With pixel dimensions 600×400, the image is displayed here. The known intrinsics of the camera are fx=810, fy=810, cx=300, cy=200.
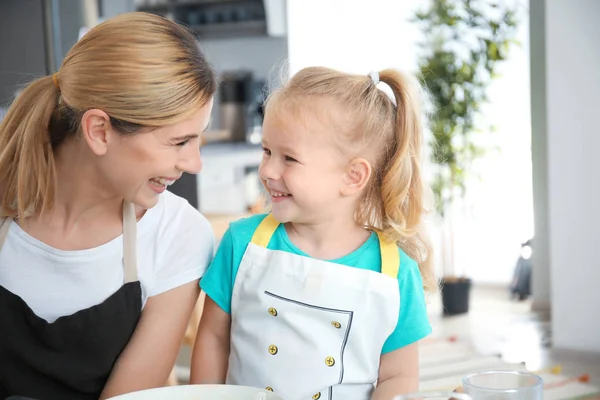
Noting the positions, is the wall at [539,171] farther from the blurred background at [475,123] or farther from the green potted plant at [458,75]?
the green potted plant at [458,75]

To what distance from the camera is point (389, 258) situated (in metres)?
1.29

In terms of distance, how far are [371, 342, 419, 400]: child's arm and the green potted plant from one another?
3.27 meters

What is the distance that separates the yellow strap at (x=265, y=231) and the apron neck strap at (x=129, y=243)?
251 mm

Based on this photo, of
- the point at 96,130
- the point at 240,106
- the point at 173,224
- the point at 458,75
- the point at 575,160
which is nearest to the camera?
the point at 96,130

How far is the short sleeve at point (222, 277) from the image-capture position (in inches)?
52.4

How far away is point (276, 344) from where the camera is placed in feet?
4.16

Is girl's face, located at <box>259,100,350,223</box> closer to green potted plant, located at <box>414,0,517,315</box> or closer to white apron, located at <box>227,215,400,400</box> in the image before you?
white apron, located at <box>227,215,400,400</box>

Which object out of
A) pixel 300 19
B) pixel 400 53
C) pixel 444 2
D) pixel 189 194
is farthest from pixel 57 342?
pixel 300 19

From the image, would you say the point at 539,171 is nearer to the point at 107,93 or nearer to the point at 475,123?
the point at 475,123

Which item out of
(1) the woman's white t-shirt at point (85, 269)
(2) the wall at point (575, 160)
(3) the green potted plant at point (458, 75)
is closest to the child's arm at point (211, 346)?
(1) the woman's white t-shirt at point (85, 269)

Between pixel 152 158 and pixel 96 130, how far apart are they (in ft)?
0.37

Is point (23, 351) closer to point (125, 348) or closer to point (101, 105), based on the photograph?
point (125, 348)

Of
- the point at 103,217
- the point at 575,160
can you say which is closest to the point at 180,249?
the point at 103,217

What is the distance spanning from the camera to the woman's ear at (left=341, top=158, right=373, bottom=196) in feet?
4.33
